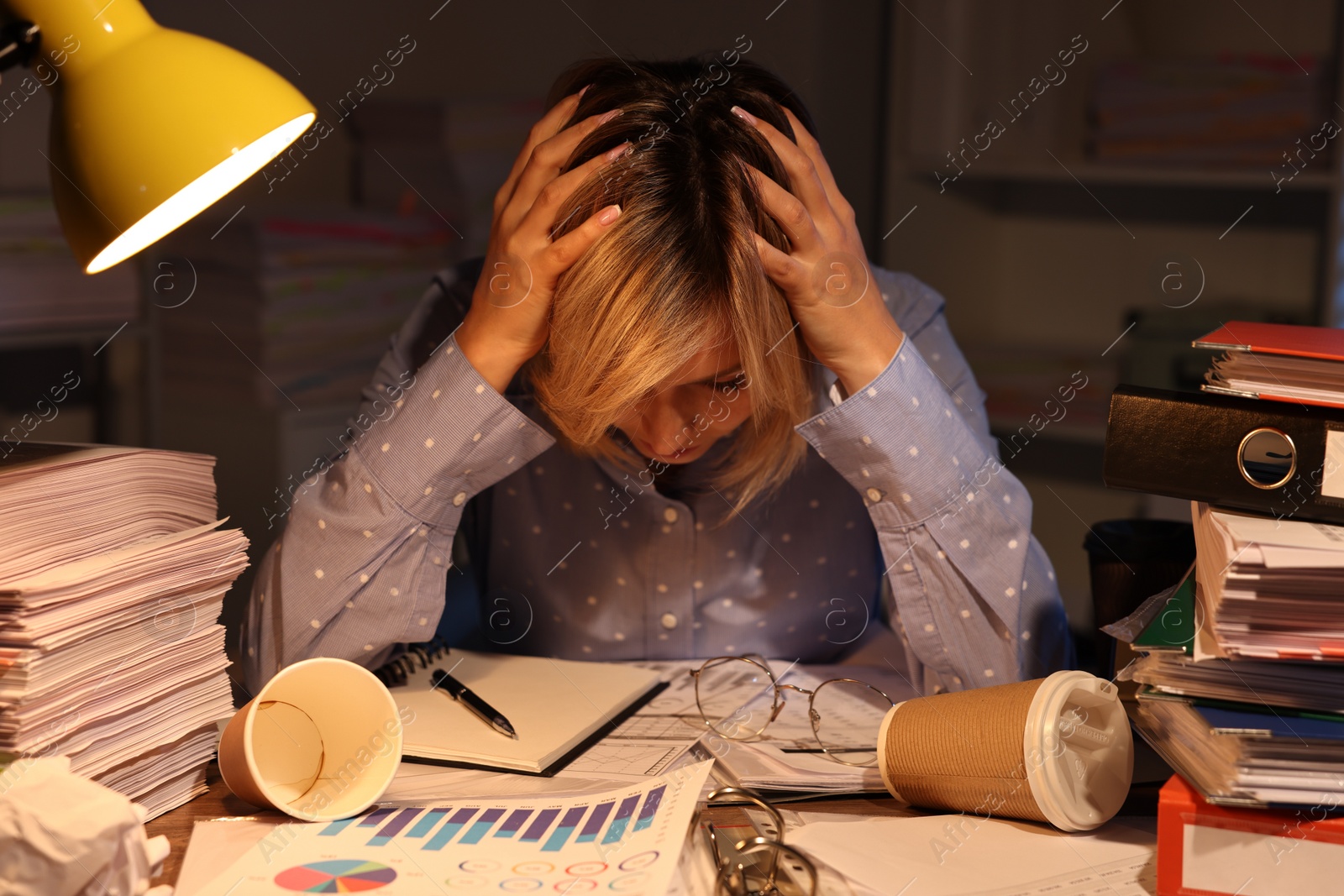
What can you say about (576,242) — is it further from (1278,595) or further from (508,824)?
(1278,595)

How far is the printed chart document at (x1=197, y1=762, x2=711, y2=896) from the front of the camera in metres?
0.69

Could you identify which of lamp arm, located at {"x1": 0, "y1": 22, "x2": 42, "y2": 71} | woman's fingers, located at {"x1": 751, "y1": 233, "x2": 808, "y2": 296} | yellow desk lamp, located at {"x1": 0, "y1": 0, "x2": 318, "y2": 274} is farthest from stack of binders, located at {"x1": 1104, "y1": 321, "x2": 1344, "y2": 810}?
lamp arm, located at {"x1": 0, "y1": 22, "x2": 42, "y2": 71}

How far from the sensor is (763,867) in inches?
29.1

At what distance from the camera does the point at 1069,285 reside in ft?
8.45

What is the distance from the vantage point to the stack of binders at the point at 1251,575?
2.31ft

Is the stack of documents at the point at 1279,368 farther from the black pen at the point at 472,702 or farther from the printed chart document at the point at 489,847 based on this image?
the black pen at the point at 472,702

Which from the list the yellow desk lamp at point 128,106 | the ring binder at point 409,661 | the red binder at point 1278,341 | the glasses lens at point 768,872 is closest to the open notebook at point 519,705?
the ring binder at point 409,661

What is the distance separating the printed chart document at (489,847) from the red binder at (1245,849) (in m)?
0.31

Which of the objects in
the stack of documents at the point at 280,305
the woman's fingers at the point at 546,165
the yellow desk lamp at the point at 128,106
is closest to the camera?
the yellow desk lamp at the point at 128,106

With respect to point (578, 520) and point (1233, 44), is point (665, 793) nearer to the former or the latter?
point (578, 520)

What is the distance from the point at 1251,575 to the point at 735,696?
1.63 feet

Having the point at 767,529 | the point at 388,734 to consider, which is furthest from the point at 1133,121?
the point at 388,734

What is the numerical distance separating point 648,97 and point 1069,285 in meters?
1.80

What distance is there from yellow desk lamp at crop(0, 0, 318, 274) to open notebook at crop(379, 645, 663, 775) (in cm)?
46
